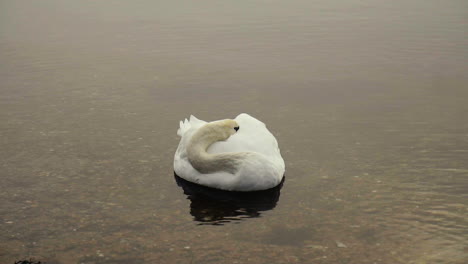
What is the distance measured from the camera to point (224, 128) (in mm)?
9719

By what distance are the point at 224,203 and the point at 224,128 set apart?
3.95 feet

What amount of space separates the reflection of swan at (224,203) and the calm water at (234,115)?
0.03 meters

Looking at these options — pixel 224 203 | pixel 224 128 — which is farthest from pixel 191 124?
pixel 224 203

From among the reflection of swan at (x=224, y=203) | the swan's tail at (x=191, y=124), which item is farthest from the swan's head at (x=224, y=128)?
the reflection of swan at (x=224, y=203)

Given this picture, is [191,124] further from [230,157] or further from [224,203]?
[224,203]

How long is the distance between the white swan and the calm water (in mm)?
236

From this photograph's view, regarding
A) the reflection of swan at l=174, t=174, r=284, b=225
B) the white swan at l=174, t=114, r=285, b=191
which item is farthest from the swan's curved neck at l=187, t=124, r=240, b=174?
the reflection of swan at l=174, t=174, r=284, b=225

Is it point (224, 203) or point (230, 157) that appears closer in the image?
point (224, 203)

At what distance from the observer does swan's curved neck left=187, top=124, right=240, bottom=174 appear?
30.1 feet

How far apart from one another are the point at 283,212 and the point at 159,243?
1.68 metres

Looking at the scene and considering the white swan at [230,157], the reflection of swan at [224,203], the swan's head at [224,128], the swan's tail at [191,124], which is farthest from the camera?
the swan's tail at [191,124]

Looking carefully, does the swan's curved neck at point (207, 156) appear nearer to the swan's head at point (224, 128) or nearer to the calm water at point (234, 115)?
the swan's head at point (224, 128)

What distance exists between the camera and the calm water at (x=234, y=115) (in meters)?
8.02

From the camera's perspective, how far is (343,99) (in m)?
13.0
